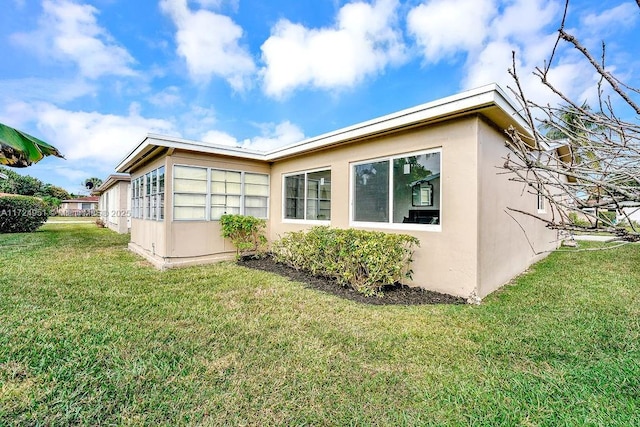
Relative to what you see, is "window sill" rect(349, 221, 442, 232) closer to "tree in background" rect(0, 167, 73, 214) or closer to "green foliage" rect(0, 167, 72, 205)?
"tree in background" rect(0, 167, 73, 214)

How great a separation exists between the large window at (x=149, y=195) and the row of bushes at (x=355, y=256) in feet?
12.8

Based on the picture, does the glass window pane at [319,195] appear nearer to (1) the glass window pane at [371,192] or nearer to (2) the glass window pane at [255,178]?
(1) the glass window pane at [371,192]

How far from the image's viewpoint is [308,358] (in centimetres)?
318

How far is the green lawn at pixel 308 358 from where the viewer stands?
7.80ft

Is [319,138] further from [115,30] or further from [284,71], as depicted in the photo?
[115,30]

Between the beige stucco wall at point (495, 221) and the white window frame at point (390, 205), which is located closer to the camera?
the beige stucco wall at point (495, 221)

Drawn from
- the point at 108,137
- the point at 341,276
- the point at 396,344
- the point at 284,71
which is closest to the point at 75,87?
the point at 284,71

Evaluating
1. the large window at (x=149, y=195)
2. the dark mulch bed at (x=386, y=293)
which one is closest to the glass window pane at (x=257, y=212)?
the large window at (x=149, y=195)

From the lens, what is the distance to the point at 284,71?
13438 millimetres

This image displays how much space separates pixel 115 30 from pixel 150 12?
4.58 feet

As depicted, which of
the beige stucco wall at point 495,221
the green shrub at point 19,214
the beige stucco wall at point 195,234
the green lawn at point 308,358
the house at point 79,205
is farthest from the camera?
the house at point 79,205

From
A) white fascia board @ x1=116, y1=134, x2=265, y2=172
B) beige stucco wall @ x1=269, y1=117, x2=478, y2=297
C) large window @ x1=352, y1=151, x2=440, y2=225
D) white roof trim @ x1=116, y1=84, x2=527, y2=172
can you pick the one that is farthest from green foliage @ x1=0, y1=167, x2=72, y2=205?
beige stucco wall @ x1=269, y1=117, x2=478, y2=297

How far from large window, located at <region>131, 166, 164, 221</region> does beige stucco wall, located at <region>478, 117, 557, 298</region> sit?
7.95 meters

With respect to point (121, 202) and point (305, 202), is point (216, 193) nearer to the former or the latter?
point (305, 202)
